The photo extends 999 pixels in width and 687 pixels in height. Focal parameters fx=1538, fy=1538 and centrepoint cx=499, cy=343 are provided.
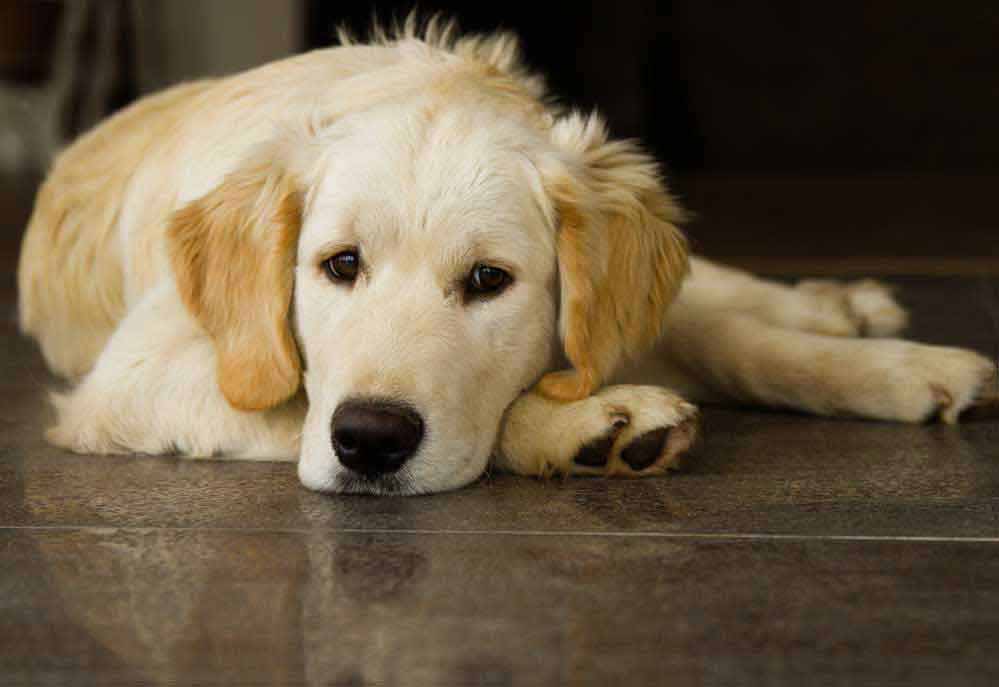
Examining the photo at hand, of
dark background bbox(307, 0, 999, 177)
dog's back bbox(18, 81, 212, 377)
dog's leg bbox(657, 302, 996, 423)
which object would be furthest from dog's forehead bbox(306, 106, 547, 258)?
dark background bbox(307, 0, 999, 177)

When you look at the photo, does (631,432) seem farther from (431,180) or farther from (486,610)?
(486,610)

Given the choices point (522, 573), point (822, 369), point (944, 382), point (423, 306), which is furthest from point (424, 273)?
point (944, 382)

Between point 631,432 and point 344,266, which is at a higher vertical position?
point 344,266

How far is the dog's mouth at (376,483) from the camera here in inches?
118

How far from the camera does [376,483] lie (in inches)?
119

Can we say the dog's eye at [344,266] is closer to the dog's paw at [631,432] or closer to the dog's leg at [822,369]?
the dog's paw at [631,432]

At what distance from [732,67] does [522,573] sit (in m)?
8.26

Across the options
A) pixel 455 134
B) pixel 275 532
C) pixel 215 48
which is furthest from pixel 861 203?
pixel 275 532

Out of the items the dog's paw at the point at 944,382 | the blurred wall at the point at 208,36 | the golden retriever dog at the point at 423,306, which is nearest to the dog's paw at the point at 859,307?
A: the golden retriever dog at the point at 423,306

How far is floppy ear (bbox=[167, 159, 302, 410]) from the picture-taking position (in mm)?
3311

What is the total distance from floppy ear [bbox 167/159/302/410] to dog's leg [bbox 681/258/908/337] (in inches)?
48.5

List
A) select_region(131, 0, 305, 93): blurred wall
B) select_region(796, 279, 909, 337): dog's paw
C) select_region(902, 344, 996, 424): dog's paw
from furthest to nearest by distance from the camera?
select_region(131, 0, 305, 93): blurred wall, select_region(796, 279, 909, 337): dog's paw, select_region(902, 344, 996, 424): dog's paw

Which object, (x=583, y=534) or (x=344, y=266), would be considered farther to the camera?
(x=344, y=266)

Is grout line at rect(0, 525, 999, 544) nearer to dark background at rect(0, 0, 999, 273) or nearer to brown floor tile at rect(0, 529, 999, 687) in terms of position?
brown floor tile at rect(0, 529, 999, 687)
